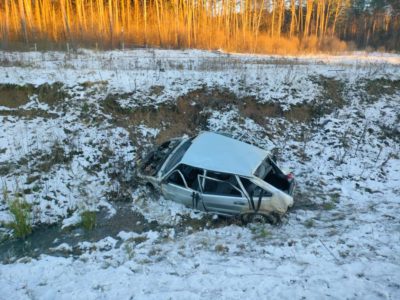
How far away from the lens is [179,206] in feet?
28.8

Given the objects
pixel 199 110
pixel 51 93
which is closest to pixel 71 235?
pixel 51 93

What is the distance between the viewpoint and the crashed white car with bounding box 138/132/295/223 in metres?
7.87

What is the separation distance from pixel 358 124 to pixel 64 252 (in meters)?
10.9

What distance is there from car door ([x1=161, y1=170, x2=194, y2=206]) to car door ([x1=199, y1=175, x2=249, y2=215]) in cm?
38

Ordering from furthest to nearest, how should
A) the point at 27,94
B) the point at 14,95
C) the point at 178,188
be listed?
the point at 27,94, the point at 14,95, the point at 178,188

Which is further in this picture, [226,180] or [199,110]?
[199,110]

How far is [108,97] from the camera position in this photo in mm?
12781

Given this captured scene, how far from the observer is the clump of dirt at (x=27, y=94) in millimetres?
12219

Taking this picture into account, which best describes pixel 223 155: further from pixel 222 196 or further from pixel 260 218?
pixel 260 218

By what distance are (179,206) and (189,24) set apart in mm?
28990

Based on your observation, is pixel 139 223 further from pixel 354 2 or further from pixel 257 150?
pixel 354 2

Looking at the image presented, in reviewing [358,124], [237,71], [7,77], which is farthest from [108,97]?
[358,124]

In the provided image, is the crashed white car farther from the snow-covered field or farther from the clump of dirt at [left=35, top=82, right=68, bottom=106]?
the clump of dirt at [left=35, top=82, right=68, bottom=106]

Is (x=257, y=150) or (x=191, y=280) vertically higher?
(x=257, y=150)
